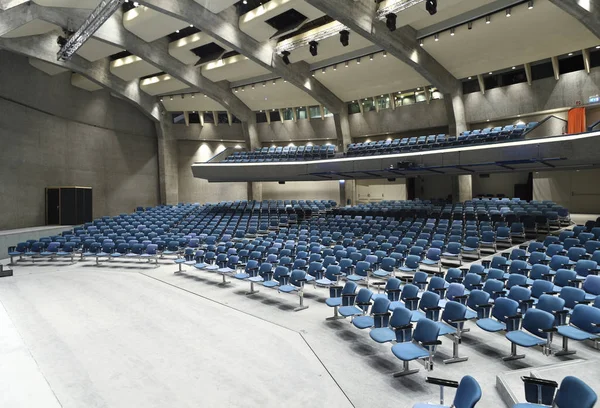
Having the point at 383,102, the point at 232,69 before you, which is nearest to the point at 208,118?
the point at 232,69

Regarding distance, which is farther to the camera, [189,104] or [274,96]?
[189,104]

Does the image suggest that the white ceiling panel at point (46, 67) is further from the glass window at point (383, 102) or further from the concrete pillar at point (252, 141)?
the glass window at point (383, 102)

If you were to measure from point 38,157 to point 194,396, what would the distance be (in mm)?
19108

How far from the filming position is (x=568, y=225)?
1469 centimetres

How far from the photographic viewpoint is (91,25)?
1355 cm

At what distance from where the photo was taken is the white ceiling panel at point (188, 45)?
19391mm

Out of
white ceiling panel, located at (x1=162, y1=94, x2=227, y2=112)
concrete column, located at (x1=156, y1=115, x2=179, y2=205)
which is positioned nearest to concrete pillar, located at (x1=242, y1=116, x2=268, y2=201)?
white ceiling panel, located at (x1=162, y1=94, x2=227, y2=112)

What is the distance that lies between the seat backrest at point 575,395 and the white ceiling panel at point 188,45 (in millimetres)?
19874

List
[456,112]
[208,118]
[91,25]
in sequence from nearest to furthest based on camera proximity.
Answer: [91,25], [456,112], [208,118]

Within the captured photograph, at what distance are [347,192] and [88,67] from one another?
57.7 ft

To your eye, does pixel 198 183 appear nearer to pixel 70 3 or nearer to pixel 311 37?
pixel 311 37

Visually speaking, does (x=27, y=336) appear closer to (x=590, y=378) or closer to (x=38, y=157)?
(x=590, y=378)

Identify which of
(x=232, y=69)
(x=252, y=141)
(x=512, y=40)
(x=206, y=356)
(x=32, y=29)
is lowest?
(x=206, y=356)

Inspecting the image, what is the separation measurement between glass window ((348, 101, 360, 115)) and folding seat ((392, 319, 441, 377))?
22560 millimetres
